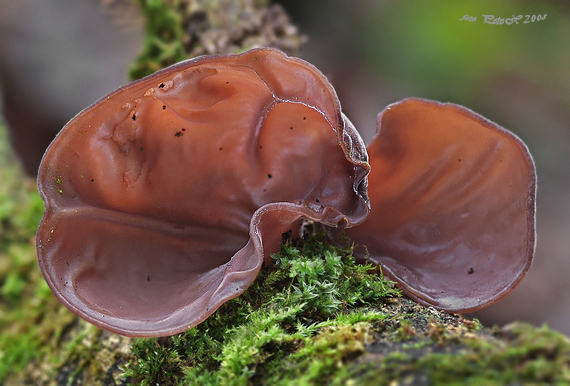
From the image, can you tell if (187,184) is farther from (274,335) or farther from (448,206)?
(448,206)

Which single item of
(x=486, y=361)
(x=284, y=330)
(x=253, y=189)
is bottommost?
(x=284, y=330)

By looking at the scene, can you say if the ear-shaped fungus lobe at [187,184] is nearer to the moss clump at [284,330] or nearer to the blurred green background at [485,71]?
the moss clump at [284,330]

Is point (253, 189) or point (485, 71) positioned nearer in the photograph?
point (253, 189)

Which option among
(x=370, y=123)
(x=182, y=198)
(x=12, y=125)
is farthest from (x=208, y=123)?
(x=12, y=125)

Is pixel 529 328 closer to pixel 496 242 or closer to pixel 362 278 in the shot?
pixel 362 278

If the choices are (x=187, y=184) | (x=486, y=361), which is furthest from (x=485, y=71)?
(x=486, y=361)

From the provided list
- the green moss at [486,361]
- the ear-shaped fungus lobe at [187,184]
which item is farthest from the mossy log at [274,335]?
the ear-shaped fungus lobe at [187,184]

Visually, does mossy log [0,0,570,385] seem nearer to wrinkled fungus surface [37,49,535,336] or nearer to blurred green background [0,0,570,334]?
wrinkled fungus surface [37,49,535,336]
